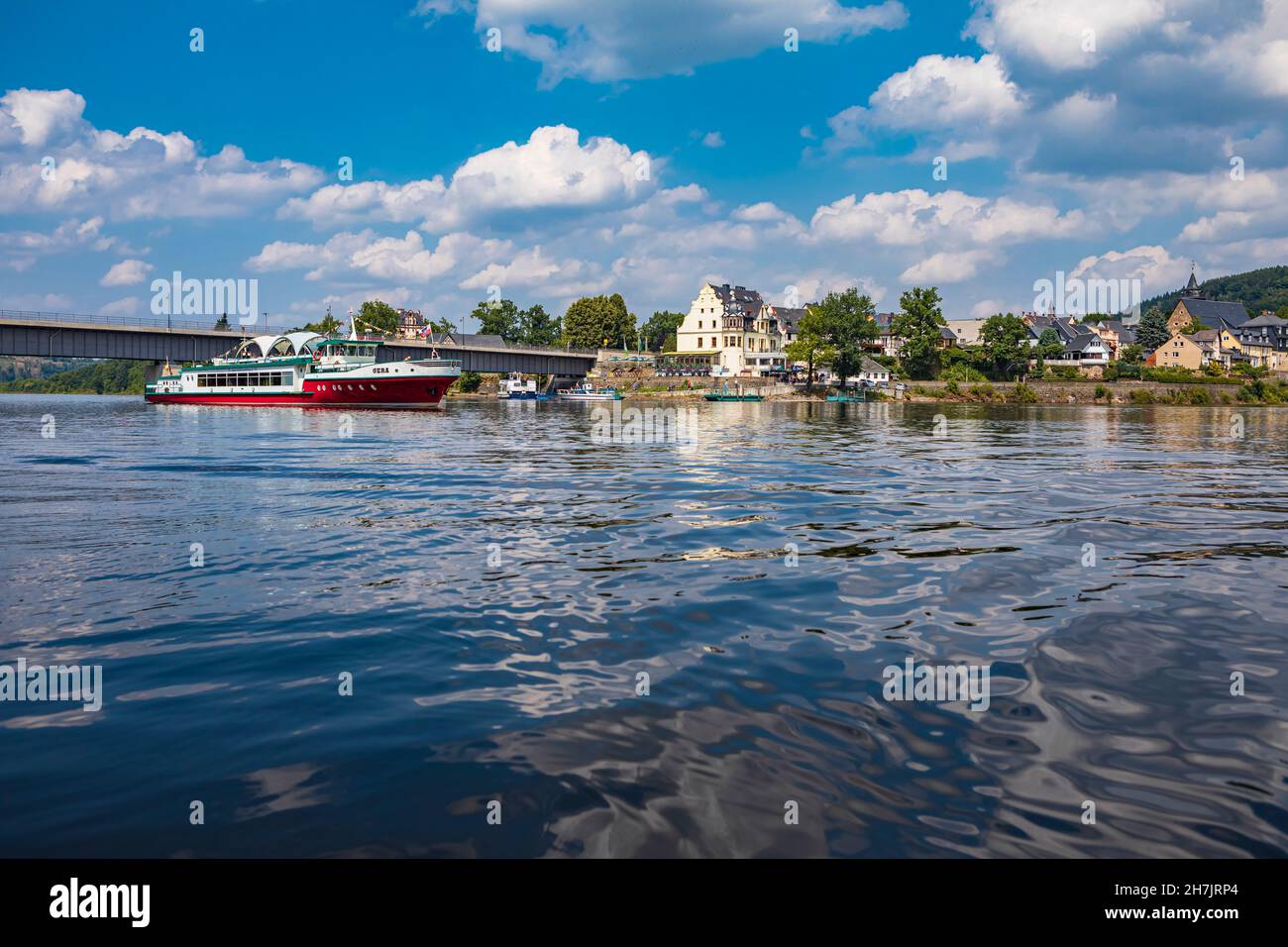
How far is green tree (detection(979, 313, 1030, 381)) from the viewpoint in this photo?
142750mm

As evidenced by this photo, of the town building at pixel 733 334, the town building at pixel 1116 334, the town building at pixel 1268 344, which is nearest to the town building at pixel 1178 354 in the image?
the town building at pixel 1268 344

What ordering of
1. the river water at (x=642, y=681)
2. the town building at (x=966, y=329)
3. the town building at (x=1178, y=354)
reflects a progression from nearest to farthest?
1. the river water at (x=642, y=681)
2. the town building at (x=1178, y=354)
3. the town building at (x=966, y=329)

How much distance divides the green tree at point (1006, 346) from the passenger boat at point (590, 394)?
68.1 metres

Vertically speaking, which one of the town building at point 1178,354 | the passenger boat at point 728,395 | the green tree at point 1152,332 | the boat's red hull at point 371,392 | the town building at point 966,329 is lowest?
the boat's red hull at point 371,392

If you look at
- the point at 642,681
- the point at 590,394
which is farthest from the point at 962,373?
the point at 642,681

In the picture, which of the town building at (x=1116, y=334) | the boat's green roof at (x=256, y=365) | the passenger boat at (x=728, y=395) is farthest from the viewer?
the town building at (x=1116, y=334)

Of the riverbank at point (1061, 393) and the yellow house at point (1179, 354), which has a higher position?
the yellow house at point (1179, 354)

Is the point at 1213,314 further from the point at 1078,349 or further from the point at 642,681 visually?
the point at 642,681

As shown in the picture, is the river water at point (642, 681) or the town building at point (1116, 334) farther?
the town building at point (1116, 334)

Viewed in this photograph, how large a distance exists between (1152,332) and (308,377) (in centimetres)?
16085

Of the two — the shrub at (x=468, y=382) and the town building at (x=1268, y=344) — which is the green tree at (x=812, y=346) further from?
the town building at (x=1268, y=344)

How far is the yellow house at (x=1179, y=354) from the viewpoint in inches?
5969

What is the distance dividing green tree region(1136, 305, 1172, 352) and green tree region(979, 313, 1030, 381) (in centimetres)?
3625

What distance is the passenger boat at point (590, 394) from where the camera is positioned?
5358 inches
